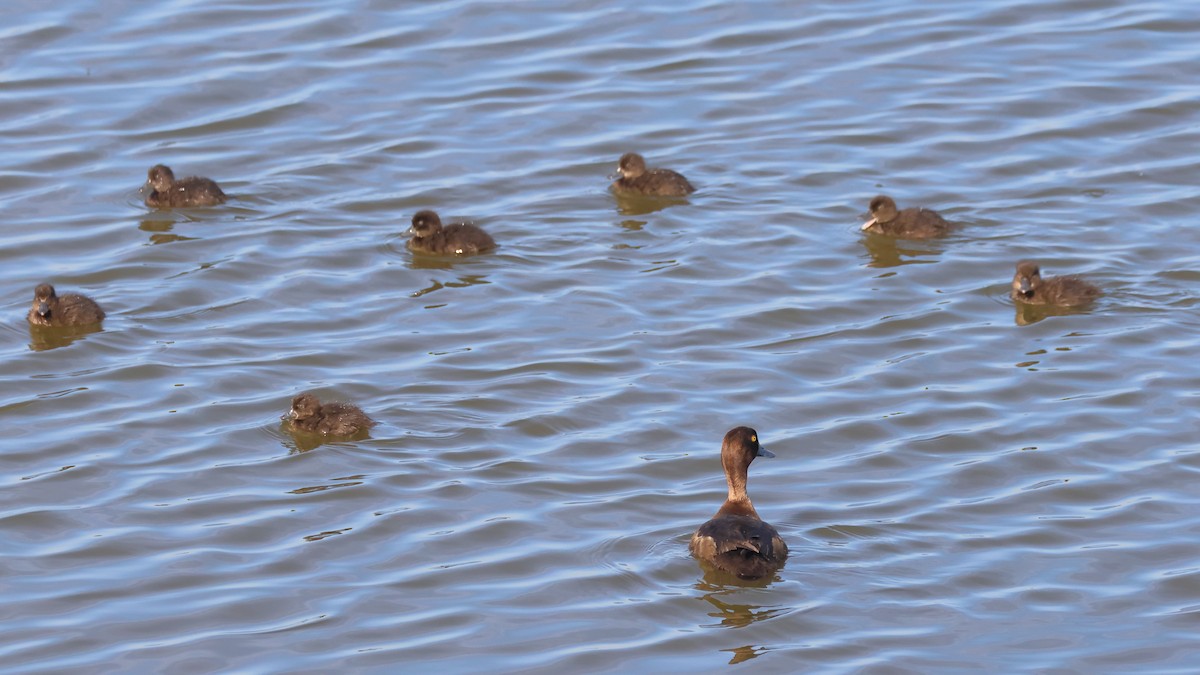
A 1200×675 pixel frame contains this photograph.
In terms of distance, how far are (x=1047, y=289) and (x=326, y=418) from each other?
16.1ft

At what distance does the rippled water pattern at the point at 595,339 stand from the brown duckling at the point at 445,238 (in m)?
0.12

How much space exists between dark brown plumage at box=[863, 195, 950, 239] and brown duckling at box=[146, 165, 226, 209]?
15.9ft

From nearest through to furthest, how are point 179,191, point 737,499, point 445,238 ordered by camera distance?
point 737,499, point 445,238, point 179,191

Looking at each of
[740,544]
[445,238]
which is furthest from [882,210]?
[740,544]

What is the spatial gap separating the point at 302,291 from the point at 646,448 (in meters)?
3.38

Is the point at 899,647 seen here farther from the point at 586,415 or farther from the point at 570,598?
the point at 586,415

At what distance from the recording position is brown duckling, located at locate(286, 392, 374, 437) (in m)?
10.6

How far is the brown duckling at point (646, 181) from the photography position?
1453 cm

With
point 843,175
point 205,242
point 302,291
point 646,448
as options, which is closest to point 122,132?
point 205,242

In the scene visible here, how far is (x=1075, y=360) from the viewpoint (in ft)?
39.4

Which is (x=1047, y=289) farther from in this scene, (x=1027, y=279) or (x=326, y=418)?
(x=326, y=418)

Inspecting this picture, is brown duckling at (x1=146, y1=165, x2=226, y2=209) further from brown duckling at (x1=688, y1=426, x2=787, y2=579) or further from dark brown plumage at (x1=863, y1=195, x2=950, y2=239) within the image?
brown duckling at (x1=688, y1=426, x2=787, y2=579)

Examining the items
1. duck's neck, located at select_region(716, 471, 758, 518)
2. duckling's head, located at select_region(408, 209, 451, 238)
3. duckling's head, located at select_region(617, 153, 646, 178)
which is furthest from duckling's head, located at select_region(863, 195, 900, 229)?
duck's neck, located at select_region(716, 471, 758, 518)

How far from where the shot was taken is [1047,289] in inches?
496
